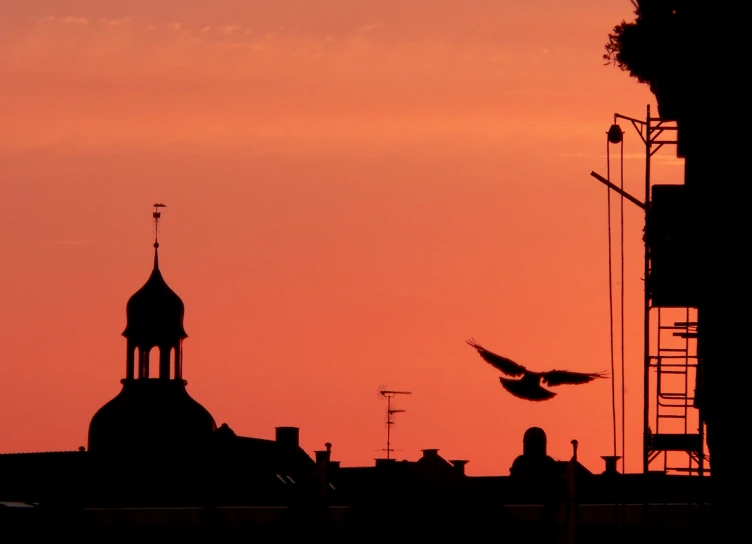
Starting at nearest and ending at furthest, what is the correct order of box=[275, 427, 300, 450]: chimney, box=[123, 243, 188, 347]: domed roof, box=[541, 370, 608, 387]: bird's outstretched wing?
1. box=[541, 370, 608, 387]: bird's outstretched wing
2. box=[123, 243, 188, 347]: domed roof
3. box=[275, 427, 300, 450]: chimney

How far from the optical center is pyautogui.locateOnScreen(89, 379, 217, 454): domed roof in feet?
308

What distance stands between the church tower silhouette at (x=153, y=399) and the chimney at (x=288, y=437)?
11.7 meters

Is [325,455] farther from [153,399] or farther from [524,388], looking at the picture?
[153,399]

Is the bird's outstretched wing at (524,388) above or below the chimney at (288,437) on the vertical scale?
below

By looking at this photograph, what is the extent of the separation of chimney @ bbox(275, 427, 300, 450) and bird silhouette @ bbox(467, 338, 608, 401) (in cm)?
7239

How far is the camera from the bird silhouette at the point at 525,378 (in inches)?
1394

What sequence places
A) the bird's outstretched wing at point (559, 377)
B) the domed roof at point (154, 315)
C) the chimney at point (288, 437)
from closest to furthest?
the bird's outstretched wing at point (559, 377) < the domed roof at point (154, 315) < the chimney at point (288, 437)

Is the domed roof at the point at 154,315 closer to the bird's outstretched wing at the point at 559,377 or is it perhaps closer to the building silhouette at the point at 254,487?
the building silhouette at the point at 254,487

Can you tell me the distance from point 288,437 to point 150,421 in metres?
14.5

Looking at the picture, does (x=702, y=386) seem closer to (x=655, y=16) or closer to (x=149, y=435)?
(x=655, y=16)

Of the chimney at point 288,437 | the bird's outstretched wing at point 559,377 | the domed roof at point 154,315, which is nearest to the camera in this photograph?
the bird's outstretched wing at point 559,377

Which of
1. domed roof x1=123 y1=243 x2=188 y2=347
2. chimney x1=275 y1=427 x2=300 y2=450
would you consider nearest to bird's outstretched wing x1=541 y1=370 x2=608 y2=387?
domed roof x1=123 y1=243 x2=188 y2=347

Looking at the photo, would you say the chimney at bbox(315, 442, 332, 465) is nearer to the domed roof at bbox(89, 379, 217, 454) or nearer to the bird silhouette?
the bird silhouette

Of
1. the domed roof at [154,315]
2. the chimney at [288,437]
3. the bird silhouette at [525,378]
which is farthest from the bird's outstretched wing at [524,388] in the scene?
the chimney at [288,437]
